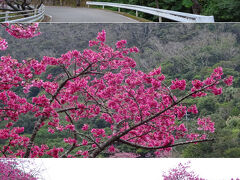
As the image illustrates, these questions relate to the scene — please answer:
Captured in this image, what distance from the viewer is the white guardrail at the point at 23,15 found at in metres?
4.61

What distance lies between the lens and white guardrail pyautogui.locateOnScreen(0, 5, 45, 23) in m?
4.61

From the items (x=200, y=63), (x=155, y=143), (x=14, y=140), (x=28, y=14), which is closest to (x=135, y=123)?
(x=155, y=143)

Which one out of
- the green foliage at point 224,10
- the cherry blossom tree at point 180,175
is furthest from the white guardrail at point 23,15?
the cherry blossom tree at point 180,175

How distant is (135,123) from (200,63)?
1.16 metres

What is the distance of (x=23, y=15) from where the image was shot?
15.2 feet

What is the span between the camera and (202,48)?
4781 millimetres

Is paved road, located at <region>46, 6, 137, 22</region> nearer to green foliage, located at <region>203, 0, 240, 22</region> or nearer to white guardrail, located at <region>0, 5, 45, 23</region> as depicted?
white guardrail, located at <region>0, 5, 45, 23</region>

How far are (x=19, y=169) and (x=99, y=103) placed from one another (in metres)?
1.32

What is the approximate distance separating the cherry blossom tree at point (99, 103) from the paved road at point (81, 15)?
215 mm

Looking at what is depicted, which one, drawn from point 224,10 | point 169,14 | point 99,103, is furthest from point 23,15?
point 224,10

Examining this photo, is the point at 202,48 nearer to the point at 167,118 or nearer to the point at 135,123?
the point at 167,118

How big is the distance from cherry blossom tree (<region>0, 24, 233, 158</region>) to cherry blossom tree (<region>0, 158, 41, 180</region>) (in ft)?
0.29

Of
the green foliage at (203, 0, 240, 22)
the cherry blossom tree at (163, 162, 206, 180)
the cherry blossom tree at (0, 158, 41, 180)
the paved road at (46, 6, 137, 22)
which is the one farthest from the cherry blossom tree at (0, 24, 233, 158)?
the green foliage at (203, 0, 240, 22)

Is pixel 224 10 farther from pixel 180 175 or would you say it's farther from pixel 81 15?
pixel 180 175
